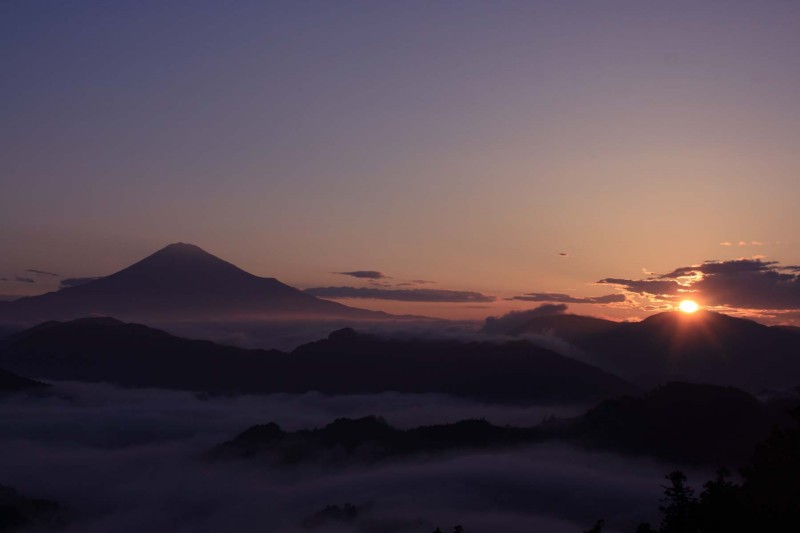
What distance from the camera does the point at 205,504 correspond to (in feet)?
487

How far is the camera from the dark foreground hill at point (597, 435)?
15538 centimetres

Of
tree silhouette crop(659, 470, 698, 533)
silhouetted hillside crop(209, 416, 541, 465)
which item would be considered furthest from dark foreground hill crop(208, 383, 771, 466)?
tree silhouette crop(659, 470, 698, 533)

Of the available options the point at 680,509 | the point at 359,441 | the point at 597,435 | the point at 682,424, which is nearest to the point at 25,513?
the point at 359,441

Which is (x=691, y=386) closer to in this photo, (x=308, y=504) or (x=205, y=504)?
(x=308, y=504)

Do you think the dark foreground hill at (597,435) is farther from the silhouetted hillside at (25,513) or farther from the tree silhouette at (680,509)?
the tree silhouette at (680,509)

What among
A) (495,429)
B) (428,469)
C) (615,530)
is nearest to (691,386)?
(495,429)

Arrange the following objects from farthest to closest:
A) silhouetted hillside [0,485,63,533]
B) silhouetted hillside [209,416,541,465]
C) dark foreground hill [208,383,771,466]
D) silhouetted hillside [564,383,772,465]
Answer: silhouetted hillside [209,416,541,465] < dark foreground hill [208,383,771,466] < silhouetted hillside [564,383,772,465] < silhouetted hillside [0,485,63,533]

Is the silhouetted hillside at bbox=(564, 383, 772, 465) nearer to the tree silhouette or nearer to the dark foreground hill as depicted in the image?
the dark foreground hill

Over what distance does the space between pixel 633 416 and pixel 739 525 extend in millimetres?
154935

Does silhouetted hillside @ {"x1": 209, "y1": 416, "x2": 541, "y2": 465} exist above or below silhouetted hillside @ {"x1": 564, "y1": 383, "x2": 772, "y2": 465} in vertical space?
below

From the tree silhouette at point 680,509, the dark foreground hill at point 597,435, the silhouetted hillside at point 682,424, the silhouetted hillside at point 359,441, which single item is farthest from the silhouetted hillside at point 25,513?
the tree silhouette at point 680,509

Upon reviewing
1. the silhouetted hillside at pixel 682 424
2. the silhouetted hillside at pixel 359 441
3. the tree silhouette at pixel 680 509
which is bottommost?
the silhouetted hillside at pixel 359 441

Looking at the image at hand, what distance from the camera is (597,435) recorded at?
546ft

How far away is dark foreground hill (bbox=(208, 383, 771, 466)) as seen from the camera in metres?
155
